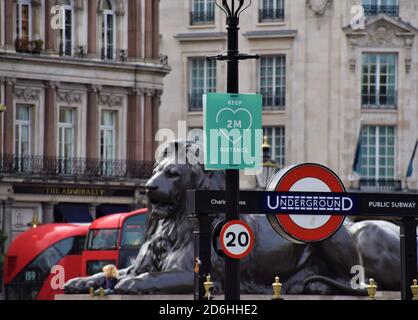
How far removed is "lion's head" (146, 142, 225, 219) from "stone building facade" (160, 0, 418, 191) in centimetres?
5250

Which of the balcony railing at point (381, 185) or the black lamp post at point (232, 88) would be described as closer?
the black lamp post at point (232, 88)

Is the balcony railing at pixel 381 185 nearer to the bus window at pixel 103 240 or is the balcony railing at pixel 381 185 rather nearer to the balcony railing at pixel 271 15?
the balcony railing at pixel 271 15

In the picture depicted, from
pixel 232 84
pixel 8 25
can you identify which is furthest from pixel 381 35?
pixel 232 84

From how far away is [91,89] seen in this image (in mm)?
90625

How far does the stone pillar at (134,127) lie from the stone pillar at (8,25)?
748 centimetres

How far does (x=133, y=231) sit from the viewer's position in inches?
2702

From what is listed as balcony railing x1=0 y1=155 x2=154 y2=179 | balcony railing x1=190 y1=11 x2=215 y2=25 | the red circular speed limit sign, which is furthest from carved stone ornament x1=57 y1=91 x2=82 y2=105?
the red circular speed limit sign

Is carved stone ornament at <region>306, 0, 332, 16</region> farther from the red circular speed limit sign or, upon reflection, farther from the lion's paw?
the red circular speed limit sign

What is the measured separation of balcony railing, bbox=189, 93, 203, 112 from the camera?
9600cm

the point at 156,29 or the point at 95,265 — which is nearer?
the point at 95,265

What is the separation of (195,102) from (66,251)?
72.8ft

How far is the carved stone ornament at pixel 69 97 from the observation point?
89875mm

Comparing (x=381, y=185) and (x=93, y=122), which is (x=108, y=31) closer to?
(x=93, y=122)

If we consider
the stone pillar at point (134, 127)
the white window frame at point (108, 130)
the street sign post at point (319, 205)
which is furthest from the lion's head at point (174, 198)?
the stone pillar at point (134, 127)
